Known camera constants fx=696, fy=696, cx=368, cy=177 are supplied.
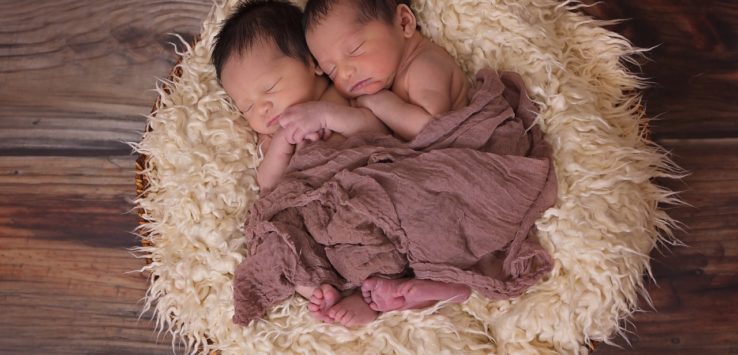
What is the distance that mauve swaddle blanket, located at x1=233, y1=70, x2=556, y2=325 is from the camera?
1.36 meters

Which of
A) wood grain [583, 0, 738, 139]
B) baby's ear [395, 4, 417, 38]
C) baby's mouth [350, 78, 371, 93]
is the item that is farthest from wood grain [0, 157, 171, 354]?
wood grain [583, 0, 738, 139]

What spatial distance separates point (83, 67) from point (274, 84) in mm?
719

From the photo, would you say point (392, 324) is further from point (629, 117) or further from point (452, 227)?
point (629, 117)

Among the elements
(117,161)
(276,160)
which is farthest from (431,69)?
(117,161)

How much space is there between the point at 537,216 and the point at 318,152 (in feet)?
1.52

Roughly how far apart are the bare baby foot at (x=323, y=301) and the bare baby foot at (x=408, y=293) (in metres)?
0.07

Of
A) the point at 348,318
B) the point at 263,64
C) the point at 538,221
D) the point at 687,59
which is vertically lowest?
the point at 348,318

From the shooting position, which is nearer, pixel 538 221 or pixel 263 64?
pixel 538 221

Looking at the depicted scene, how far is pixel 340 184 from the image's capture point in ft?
A: 4.59

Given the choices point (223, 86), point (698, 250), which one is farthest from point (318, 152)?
point (698, 250)

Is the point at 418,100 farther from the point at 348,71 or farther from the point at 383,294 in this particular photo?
the point at 383,294

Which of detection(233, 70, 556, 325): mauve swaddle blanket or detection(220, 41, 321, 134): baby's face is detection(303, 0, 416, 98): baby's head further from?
detection(233, 70, 556, 325): mauve swaddle blanket

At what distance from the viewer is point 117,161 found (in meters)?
1.83

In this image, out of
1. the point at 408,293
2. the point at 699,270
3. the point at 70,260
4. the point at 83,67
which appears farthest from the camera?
the point at 83,67
